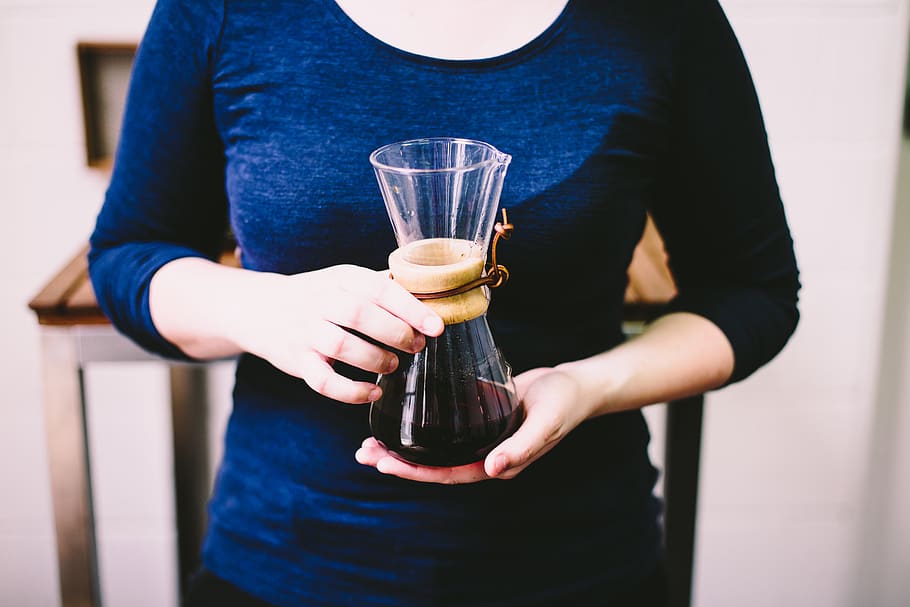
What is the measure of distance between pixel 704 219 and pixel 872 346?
0.99 metres

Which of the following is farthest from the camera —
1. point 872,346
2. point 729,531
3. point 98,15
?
point 729,531

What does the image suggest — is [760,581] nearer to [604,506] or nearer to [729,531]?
[729,531]

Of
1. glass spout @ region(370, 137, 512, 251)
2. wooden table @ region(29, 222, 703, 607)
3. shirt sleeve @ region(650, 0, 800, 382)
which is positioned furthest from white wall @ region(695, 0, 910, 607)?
glass spout @ region(370, 137, 512, 251)

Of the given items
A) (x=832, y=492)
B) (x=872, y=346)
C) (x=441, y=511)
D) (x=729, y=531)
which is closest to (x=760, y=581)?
(x=729, y=531)

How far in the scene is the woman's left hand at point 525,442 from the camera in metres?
0.57

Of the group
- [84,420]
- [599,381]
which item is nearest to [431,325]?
[599,381]

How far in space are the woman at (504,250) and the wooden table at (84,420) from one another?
12.3 inches

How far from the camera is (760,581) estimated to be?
1740 mm

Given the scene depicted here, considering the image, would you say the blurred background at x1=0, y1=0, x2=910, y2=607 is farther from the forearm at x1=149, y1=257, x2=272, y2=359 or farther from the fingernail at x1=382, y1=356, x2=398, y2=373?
the fingernail at x1=382, y1=356, x2=398, y2=373

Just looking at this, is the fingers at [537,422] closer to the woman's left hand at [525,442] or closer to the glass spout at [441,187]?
the woman's left hand at [525,442]

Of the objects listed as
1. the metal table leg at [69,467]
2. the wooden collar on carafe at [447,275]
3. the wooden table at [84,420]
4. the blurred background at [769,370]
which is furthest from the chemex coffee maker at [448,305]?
the blurred background at [769,370]

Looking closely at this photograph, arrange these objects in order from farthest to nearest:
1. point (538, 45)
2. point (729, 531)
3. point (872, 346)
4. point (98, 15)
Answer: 1. point (729, 531)
2. point (872, 346)
3. point (98, 15)
4. point (538, 45)

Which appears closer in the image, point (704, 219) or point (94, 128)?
point (704, 219)

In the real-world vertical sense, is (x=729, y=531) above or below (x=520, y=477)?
below
